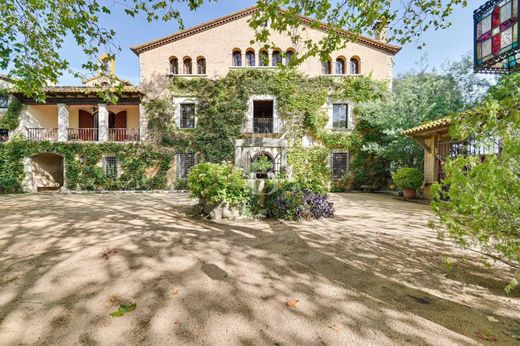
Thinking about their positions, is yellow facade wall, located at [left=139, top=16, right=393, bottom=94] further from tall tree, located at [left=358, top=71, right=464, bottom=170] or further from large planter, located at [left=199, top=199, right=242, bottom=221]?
large planter, located at [left=199, top=199, right=242, bottom=221]

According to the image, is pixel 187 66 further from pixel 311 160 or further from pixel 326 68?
pixel 311 160

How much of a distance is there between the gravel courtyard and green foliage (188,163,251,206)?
1.35 meters

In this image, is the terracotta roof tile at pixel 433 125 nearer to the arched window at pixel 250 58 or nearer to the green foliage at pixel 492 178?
the green foliage at pixel 492 178

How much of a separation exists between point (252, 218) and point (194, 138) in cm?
979

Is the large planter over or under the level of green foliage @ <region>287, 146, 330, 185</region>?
under

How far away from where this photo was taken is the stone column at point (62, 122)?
1415 cm

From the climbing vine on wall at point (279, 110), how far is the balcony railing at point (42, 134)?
6.38 m

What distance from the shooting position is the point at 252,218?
611 centimetres

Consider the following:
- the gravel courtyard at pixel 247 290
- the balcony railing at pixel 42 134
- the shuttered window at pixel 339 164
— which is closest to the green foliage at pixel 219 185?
the gravel courtyard at pixel 247 290

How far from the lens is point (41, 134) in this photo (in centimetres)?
1483

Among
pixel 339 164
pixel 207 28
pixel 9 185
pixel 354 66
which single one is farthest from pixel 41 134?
pixel 354 66

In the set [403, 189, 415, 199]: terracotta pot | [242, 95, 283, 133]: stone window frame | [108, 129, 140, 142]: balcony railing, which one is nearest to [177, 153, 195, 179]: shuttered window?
[108, 129, 140, 142]: balcony railing

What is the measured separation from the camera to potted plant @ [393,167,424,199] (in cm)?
1032

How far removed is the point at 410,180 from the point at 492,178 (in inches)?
377
